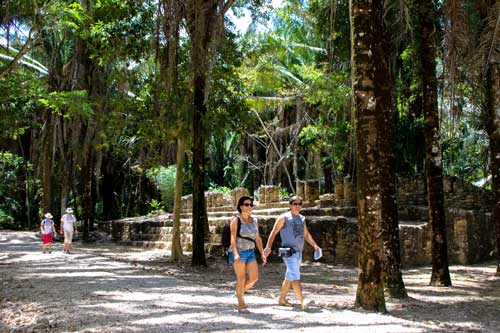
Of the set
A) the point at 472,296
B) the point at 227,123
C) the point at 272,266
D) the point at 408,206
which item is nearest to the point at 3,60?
the point at 227,123

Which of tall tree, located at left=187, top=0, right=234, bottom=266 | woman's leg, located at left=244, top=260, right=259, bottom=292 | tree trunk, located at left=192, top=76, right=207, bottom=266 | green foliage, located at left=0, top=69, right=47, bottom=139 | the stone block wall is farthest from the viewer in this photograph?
the stone block wall

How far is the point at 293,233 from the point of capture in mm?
7426

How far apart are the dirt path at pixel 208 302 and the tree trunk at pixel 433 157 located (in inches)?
20.6

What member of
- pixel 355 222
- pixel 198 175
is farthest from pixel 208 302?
pixel 355 222

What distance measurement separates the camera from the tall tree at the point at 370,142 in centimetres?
746

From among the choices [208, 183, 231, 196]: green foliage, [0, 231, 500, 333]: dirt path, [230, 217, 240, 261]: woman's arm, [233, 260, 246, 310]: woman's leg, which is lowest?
[0, 231, 500, 333]: dirt path

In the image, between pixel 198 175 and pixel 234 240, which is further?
pixel 198 175

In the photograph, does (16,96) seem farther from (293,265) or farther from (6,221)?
(6,221)

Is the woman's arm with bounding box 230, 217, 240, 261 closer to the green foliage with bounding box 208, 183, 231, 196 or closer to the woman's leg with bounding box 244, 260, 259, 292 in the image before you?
the woman's leg with bounding box 244, 260, 259, 292

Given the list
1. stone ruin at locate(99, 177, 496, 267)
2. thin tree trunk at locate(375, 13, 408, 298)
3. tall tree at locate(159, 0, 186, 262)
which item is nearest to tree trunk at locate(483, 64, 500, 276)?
stone ruin at locate(99, 177, 496, 267)

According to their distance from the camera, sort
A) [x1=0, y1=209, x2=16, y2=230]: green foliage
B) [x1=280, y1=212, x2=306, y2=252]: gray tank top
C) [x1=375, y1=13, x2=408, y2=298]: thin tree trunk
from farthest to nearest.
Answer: [x1=0, y1=209, x2=16, y2=230]: green foliage, [x1=375, y1=13, x2=408, y2=298]: thin tree trunk, [x1=280, y1=212, x2=306, y2=252]: gray tank top

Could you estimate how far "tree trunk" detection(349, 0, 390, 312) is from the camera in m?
7.46

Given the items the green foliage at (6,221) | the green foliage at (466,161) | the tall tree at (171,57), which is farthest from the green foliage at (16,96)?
the green foliage at (466,161)

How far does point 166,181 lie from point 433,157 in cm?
1989
